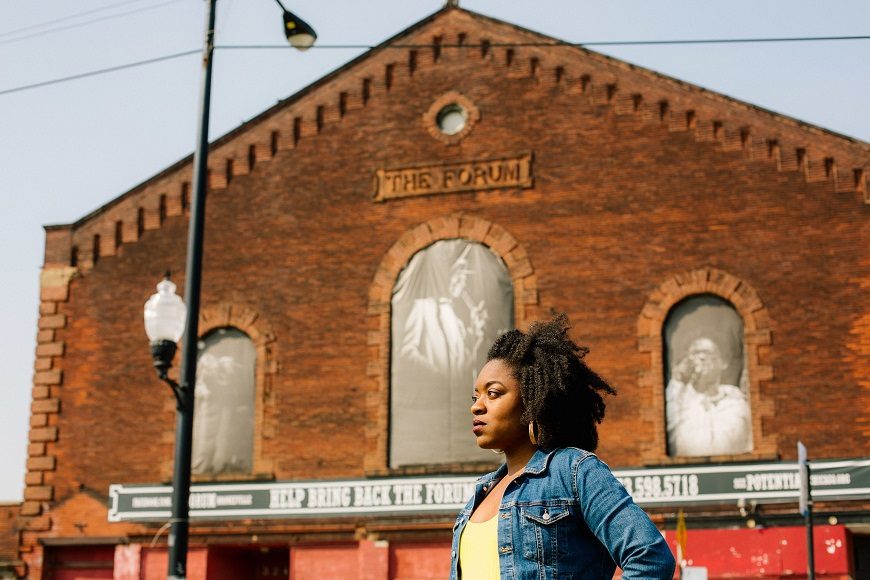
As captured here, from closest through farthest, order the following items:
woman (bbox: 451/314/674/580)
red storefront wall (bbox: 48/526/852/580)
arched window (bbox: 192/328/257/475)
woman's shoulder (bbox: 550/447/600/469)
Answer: woman (bbox: 451/314/674/580) < woman's shoulder (bbox: 550/447/600/469) < red storefront wall (bbox: 48/526/852/580) < arched window (bbox: 192/328/257/475)

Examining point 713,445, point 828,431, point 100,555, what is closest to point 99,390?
point 100,555

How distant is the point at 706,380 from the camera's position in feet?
70.4

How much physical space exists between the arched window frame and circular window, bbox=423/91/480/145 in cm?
506

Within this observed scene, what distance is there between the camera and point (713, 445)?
21.2 meters

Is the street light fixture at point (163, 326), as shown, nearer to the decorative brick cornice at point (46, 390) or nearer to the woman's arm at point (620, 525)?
the woman's arm at point (620, 525)

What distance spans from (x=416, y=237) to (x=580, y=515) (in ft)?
64.4

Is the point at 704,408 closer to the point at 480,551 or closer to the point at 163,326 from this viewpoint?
the point at 163,326

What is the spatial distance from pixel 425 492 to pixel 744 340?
6295mm

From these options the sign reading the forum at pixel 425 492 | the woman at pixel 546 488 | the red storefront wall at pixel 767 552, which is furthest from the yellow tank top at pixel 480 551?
the red storefront wall at pixel 767 552

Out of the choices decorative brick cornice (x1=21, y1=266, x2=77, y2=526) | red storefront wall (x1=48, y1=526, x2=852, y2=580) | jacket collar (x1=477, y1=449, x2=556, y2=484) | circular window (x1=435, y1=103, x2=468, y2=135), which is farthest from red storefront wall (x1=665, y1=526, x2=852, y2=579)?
jacket collar (x1=477, y1=449, x2=556, y2=484)

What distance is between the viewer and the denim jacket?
12.8ft

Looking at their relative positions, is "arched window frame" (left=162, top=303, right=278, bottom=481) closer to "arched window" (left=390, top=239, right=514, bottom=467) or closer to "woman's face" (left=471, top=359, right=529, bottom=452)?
"arched window" (left=390, top=239, right=514, bottom=467)

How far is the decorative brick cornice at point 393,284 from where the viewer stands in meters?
22.7

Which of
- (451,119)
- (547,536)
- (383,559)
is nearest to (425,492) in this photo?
(383,559)
